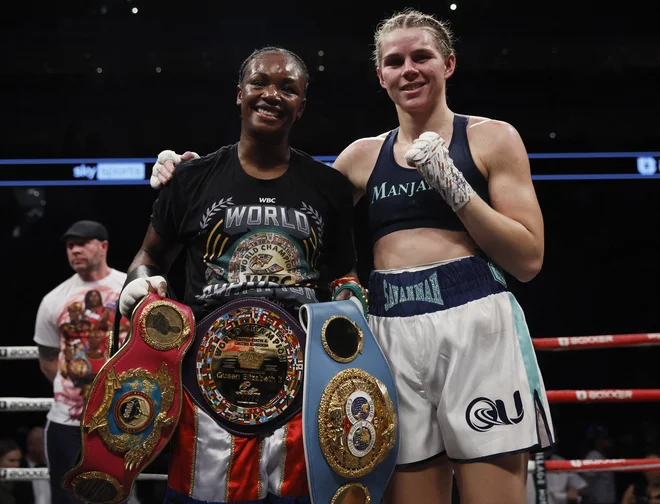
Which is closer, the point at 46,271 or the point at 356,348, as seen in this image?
the point at 356,348

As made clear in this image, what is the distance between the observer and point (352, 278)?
155 cm

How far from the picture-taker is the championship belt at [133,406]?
1312 millimetres

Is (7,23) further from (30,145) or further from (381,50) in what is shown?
(381,50)

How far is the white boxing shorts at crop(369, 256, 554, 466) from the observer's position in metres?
1.50

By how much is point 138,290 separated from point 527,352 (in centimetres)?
78

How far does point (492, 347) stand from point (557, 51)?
487 cm

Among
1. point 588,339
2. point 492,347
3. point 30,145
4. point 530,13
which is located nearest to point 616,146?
point 530,13

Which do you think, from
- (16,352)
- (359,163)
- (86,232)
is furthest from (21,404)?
(359,163)

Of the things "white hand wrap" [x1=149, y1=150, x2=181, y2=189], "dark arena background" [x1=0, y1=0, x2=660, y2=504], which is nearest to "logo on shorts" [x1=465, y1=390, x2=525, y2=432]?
"white hand wrap" [x1=149, y1=150, x2=181, y2=189]

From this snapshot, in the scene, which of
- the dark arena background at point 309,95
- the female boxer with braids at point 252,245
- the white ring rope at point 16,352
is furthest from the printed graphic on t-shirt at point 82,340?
the dark arena background at point 309,95

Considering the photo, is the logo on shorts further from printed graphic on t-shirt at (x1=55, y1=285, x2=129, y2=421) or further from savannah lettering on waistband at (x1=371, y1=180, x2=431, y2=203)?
printed graphic on t-shirt at (x1=55, y1=285, x2=129, y2=421)

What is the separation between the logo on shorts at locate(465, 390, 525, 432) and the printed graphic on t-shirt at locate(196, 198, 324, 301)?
0.40m

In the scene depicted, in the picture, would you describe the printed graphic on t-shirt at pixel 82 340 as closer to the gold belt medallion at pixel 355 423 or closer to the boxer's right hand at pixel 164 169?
the boxer's right hand at pixel 164 169

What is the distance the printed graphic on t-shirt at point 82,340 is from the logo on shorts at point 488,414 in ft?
6.16
